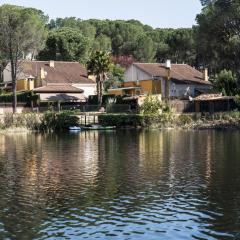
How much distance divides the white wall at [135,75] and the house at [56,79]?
809 centimetres

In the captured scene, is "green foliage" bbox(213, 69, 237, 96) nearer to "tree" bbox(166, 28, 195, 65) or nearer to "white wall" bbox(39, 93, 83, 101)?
"white wall" bbox(39, 93, 83, 101)

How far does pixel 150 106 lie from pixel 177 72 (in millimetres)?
26787

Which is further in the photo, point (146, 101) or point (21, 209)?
point (146, 101)

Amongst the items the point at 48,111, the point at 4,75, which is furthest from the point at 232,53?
the point at 4,75

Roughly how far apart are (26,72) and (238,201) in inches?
3337

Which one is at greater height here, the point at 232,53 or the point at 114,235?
the point at 232,53

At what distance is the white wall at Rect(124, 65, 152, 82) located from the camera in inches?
4158

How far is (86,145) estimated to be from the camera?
56.6m

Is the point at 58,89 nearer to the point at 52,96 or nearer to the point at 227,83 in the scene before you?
the point at 52,96

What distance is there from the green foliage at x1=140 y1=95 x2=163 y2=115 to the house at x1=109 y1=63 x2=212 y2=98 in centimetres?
1632

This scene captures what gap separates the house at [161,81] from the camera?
103 meters

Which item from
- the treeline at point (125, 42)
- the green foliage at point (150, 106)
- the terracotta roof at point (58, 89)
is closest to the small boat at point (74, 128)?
the green foliage at point (150, 106)

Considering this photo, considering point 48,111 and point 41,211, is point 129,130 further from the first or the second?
point 41,211

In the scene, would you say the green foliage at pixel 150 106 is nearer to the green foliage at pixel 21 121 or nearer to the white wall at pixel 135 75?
the green foliage at pixel 21 121
